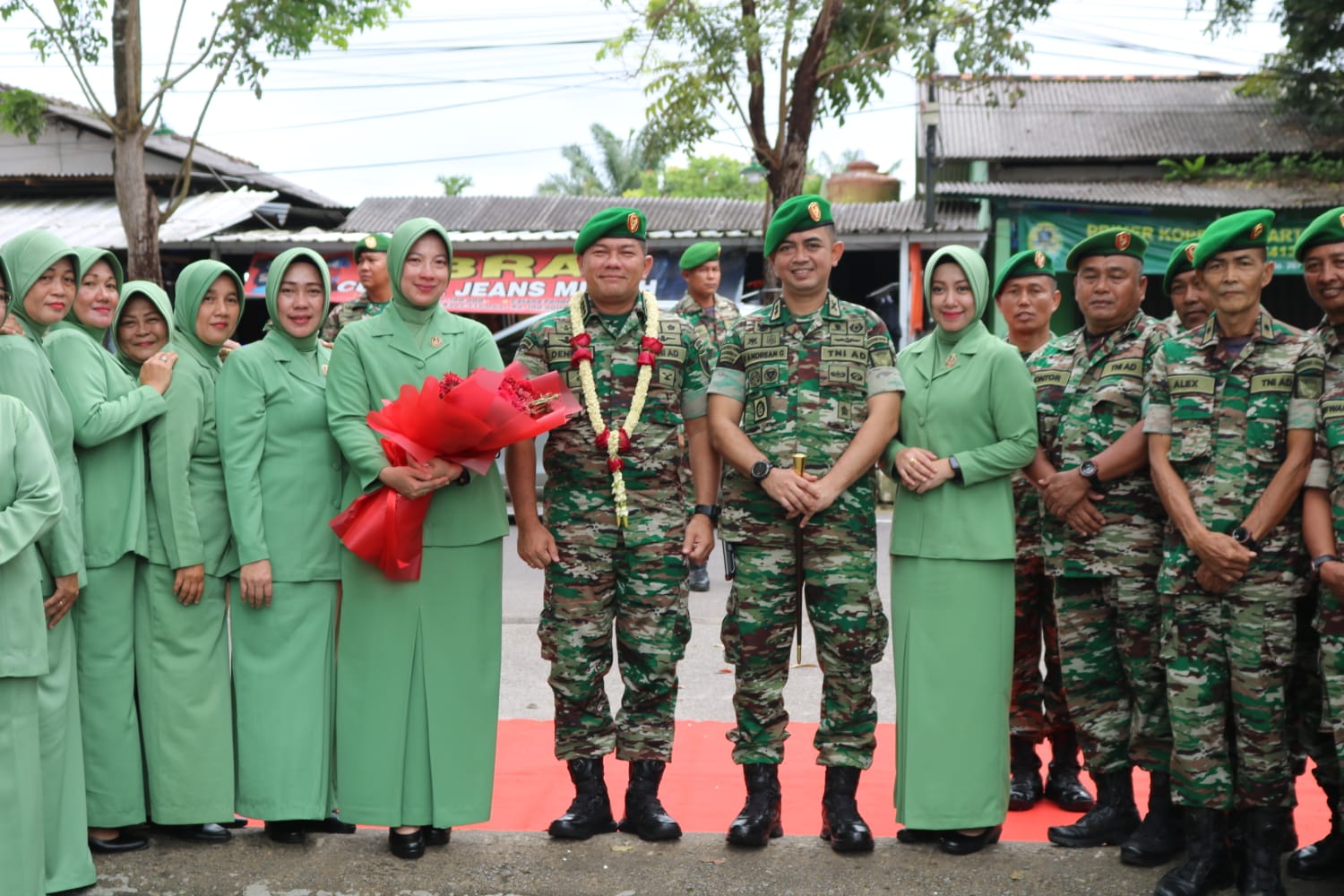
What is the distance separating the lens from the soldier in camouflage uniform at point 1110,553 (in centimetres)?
387

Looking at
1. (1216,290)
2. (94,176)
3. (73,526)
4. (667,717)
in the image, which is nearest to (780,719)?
(667,717)

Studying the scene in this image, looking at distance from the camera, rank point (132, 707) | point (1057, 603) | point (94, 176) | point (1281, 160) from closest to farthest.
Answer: point (132, 707), point (1057, 603), point (1281, 160), point (94, 176)

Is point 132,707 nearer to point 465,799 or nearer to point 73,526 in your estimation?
point 73,526

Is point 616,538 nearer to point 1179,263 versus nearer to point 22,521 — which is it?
point 22,521

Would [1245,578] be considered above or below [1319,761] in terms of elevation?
above

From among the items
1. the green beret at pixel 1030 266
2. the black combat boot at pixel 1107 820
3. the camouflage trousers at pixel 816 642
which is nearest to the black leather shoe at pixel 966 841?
the black combat boot at pixel 1107 820

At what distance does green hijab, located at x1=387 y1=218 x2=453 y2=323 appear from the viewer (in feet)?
12.9

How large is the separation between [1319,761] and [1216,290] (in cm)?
136

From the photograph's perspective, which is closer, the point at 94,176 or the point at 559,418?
the point at 559,418

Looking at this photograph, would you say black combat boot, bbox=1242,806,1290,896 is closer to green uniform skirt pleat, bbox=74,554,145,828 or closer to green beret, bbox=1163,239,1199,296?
green beret, bbox=1163,239,1199,296

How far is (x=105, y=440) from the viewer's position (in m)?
3.80

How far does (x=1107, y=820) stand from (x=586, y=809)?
64.5 inches

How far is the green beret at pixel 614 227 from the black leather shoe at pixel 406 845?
189 cm

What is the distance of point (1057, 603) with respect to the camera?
4133mm
